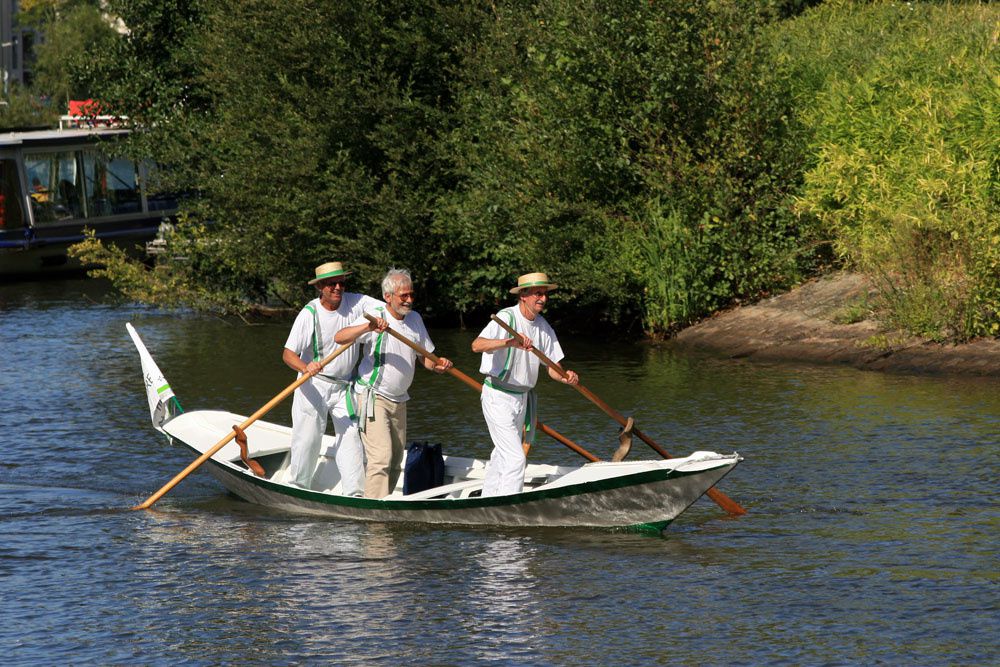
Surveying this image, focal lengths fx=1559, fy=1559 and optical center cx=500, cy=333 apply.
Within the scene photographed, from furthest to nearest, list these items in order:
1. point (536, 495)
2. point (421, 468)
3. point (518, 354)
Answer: point (421, 468), point (536, 495), point (518, 354)

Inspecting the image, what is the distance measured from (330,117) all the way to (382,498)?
1433 cm

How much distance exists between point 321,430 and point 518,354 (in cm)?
251

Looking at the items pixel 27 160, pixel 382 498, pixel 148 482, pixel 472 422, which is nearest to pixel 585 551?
pixel 382 498

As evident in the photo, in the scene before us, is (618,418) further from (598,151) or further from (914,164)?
(598,151)

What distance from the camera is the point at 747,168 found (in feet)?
85.6

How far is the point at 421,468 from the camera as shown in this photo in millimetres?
14523

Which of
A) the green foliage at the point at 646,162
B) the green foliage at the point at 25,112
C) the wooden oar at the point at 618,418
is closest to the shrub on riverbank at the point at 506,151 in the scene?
the green foliage at the point at 646,162

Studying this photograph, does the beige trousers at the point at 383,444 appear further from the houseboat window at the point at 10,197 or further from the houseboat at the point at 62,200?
the houseboat window at the point at 10,197

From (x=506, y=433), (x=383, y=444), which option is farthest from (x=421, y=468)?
(x=506, y=433)

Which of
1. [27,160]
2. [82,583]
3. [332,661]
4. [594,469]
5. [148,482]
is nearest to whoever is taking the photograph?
[332,661]

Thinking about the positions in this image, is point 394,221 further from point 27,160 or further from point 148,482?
point 27,160

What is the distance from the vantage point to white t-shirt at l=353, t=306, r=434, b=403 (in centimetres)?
1370

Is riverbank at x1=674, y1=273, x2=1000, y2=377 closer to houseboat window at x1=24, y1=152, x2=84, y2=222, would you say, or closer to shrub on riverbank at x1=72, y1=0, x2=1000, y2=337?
shrub on riverbank at x1=72, y1=0, x2=1000, y2=337

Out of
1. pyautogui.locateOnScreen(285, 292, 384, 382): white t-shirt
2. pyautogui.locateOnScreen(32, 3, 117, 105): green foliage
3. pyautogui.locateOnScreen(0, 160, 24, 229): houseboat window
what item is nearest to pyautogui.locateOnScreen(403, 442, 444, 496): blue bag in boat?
pyautogui.locateOnScreen(285, 292, 384, 382): white t-shirt
